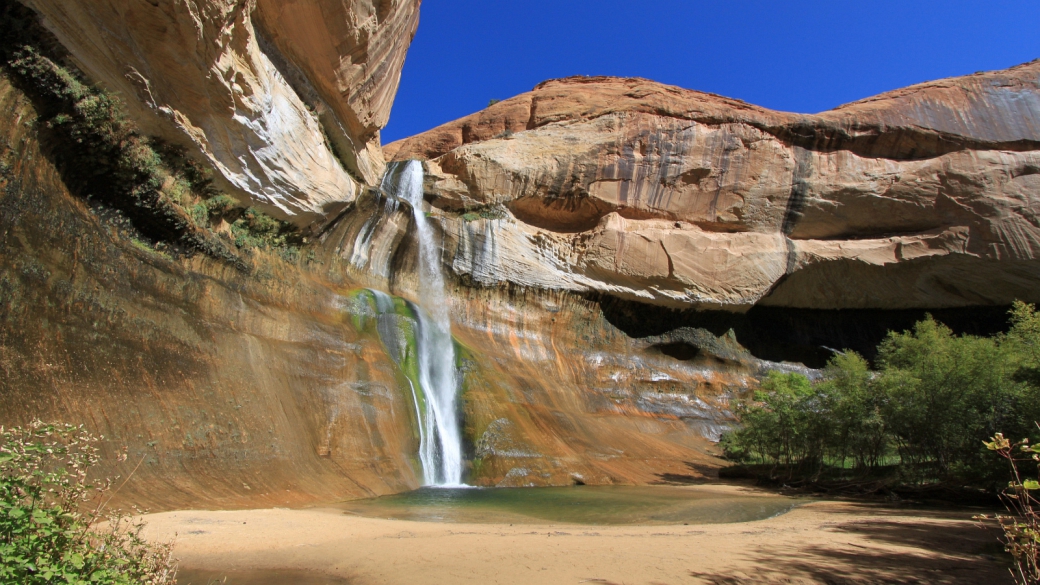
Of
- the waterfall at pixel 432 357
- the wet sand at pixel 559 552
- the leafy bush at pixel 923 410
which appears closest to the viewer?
the wet sand at pixel 559 552

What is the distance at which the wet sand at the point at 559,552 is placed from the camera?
5.35 m

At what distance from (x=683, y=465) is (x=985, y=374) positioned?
9792mm

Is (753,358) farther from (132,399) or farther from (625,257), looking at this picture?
(132,399)

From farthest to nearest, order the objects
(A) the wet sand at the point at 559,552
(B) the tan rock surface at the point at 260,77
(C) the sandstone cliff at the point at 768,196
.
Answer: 1. (C) the sandstone cliff at the point at 768,196
2. (B) the tan rock surface at the point at 260,77
3. (A) the wet sand at the point at 559,552

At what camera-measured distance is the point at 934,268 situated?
26047mm

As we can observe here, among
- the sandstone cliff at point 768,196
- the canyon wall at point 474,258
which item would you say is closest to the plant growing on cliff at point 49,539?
the canyon wall at point 474,258

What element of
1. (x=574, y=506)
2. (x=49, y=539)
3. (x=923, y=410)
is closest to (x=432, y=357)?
(x=574, y=506)

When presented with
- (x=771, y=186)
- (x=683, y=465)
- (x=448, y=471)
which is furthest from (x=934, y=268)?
(x=448, y=471)

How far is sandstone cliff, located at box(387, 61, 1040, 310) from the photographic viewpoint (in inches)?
978

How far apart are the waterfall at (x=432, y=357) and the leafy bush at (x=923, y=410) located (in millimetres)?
9329

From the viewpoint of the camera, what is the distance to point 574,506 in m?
11.3

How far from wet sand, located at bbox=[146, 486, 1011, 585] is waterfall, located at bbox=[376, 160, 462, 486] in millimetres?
6391

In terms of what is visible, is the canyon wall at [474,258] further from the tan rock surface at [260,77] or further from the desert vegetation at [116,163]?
the desert vegetation at [116,163]

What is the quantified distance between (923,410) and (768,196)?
15499mm
